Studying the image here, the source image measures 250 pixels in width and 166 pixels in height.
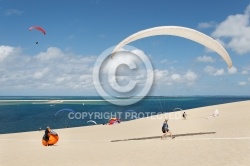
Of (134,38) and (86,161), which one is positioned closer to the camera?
(86,161)

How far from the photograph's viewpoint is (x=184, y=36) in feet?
64.8

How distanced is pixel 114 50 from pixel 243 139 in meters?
9.84

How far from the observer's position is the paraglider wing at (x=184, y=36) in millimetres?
18672

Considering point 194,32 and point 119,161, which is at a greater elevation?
point 194,32

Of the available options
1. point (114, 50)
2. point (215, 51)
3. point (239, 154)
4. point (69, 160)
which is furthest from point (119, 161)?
point (215, 51)

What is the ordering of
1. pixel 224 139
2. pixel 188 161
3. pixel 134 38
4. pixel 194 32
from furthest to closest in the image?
pixel 134 38 < pixel 194 32 < pixel 224 139 < pixel 188 161

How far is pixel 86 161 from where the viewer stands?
13.5 meters

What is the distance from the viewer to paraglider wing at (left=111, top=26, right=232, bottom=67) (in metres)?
18.7

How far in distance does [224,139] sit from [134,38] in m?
8.48

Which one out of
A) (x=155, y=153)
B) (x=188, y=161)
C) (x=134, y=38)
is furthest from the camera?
(x=134, y=38)

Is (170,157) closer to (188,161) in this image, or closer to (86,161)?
(188,161)

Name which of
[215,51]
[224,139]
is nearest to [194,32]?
[215,51]

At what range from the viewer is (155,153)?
14.5 m

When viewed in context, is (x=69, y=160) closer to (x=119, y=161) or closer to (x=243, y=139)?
(x=119, y=161)
